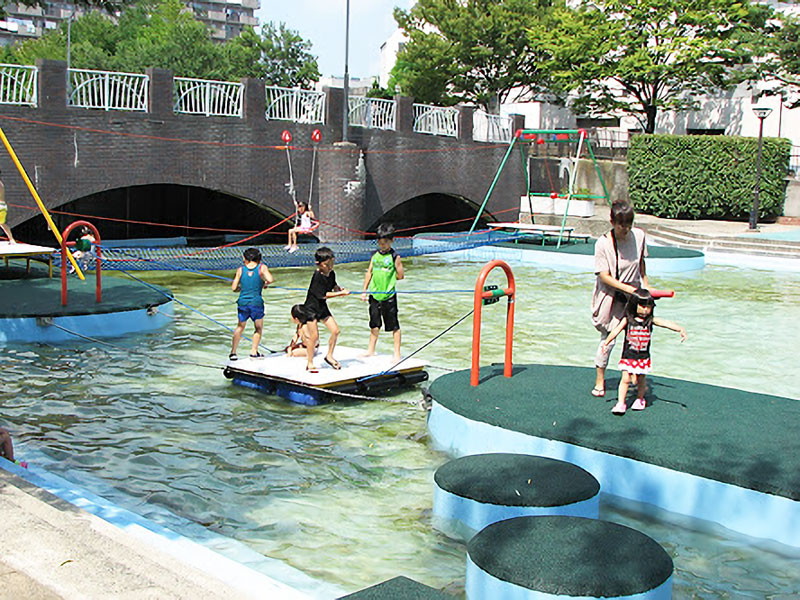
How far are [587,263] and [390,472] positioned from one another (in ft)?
60.4

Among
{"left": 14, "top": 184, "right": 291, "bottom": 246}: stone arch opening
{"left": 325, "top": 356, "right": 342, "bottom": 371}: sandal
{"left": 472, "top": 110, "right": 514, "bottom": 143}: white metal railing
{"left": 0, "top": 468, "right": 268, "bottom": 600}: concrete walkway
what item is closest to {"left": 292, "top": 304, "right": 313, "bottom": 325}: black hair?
{"left": 325, "top": 356, "right": 342, "bottom": 371}: sandal

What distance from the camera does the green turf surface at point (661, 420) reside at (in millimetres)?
7820

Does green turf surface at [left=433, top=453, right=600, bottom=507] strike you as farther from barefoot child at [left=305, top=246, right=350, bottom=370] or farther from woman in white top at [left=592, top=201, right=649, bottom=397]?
barefoot child at [left=305, top=246, right=350, bottom=370]

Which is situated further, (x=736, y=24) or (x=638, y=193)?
(x=736, y=24)

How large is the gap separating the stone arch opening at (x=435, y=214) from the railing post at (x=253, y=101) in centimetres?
1044

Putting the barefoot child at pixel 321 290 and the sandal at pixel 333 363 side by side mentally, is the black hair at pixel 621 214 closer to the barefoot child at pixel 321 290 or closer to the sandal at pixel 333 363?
the barefoot child at pixel 321 290

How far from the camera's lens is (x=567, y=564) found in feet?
19.3

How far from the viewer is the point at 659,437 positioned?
8.45 m

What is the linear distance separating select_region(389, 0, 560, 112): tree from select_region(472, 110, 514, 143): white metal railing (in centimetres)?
1429

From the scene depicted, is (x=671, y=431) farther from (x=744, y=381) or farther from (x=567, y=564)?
(x=744, y=381)

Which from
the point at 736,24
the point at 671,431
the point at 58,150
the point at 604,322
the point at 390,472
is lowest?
the point at 390,472

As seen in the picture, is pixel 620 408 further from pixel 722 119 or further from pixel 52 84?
pixel 722 119

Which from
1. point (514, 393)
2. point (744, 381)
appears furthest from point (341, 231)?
point (514, 393)

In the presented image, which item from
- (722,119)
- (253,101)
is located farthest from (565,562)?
(722,119)
